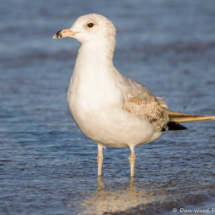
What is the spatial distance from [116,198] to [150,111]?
4.53 ft

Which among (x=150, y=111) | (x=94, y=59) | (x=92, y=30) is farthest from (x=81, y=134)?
(x=92, y=30)

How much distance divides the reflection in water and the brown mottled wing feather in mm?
899

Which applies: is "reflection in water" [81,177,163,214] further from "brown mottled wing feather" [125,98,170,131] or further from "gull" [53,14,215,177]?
"brown mottled wing feather" [125,98,170,131]

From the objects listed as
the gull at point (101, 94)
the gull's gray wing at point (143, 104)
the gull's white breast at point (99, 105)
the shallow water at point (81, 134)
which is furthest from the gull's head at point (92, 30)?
the shallow water at point (81, 134)

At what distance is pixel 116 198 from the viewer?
502 cm

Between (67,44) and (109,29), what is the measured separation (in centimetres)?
887

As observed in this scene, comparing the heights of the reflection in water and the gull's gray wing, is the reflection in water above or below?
below

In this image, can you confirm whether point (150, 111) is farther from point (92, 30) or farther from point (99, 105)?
point (92, 30)

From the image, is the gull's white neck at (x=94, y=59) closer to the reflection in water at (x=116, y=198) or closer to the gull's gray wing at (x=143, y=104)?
the gull's gray wing at (x=143, y=104)

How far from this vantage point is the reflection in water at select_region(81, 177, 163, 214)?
475 cm

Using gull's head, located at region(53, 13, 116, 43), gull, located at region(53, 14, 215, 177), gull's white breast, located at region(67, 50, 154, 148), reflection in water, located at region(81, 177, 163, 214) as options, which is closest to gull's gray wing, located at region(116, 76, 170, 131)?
gull, located at region(53, 14, 215, 177)

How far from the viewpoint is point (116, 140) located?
544cm

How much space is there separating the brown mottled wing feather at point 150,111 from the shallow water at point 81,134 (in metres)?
0.59

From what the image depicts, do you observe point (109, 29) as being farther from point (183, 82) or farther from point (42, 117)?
point (183, 82)
